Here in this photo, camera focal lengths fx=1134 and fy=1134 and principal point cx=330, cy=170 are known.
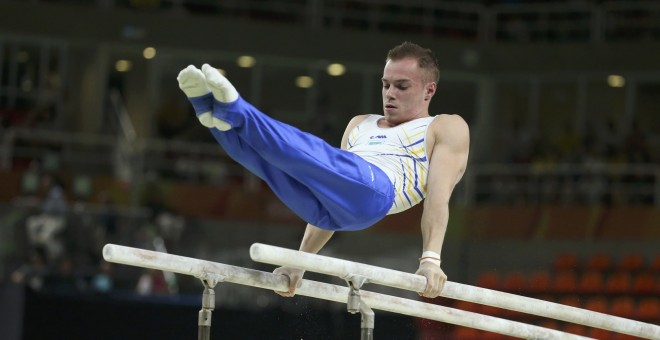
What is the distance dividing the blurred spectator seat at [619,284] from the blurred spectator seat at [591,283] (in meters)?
0.09

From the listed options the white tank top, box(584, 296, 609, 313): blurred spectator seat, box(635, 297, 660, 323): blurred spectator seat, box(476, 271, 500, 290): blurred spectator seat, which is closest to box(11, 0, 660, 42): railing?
box(584, 296, 609, 313): blurred spectator seat

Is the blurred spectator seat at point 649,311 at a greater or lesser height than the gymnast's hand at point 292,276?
greater

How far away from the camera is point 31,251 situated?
408 inches

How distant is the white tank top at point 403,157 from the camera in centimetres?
501

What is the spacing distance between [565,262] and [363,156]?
27.7 ft

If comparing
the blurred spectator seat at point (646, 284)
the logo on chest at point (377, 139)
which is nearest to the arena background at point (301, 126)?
the blurred spectator seat at point (646, 284)

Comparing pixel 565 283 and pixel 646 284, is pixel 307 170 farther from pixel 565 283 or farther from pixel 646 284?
pixel 646 284

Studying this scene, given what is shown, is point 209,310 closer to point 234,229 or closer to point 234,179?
point 234,229

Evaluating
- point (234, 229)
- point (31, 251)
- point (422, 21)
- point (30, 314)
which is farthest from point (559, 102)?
point (30, 314)

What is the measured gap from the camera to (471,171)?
15125 mm

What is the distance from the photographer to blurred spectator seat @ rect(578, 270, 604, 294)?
507 inches

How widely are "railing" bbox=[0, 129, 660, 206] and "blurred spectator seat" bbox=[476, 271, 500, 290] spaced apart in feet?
7.34

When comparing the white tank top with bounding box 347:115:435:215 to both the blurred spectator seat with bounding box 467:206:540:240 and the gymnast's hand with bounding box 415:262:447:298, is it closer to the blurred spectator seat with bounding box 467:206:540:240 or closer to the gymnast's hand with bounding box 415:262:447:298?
the gymnast's hand with bounding box 415:262:447:298

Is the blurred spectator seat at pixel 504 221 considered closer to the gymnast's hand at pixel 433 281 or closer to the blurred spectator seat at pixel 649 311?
the blurred spectator seat at pixel 649 311
